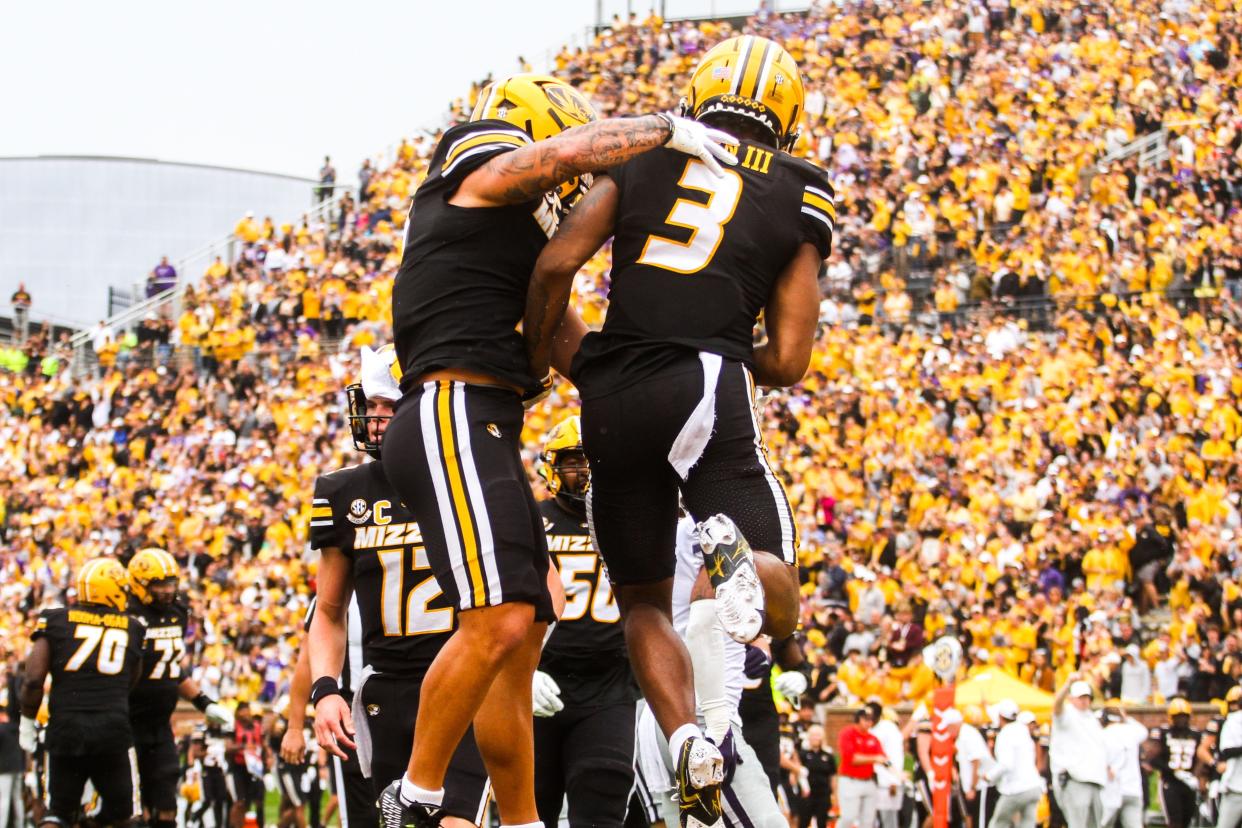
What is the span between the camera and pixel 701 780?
17.1ft

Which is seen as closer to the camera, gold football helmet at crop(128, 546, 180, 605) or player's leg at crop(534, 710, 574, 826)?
player's leg at crop(534, 710, 574, 826)

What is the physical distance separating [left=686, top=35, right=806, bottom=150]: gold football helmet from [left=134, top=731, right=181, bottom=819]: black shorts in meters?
7.59

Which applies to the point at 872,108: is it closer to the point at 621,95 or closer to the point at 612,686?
the point at 621,95

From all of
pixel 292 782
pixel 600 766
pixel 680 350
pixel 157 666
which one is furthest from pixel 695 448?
pixel 292 782

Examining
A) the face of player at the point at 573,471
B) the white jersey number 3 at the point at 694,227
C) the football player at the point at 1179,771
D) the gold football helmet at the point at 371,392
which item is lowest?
the football player at the point at 1179,771

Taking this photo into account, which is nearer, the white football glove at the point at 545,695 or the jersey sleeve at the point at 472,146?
the jersey sleeve at the point at 472,146

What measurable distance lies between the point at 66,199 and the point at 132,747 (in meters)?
44.0

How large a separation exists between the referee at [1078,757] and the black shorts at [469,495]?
37.0ft

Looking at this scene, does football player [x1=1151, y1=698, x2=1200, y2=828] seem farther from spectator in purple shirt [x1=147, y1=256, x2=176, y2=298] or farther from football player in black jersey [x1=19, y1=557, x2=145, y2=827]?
spectator in purple shirt [x1=147, y1=256, x2=176, y2=298]

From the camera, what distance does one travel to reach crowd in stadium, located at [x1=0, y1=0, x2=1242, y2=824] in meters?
20.7

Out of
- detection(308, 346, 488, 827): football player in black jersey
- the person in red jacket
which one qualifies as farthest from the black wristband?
the person in red jacket

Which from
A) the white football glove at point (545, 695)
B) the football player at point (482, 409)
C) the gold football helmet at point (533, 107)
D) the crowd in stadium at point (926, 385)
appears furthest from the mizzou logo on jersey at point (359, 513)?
the crowd in stadium at point (926, 385)

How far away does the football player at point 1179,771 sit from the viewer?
16.3 m

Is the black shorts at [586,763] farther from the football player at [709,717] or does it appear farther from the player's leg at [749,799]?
the player's leg at [749,799]
